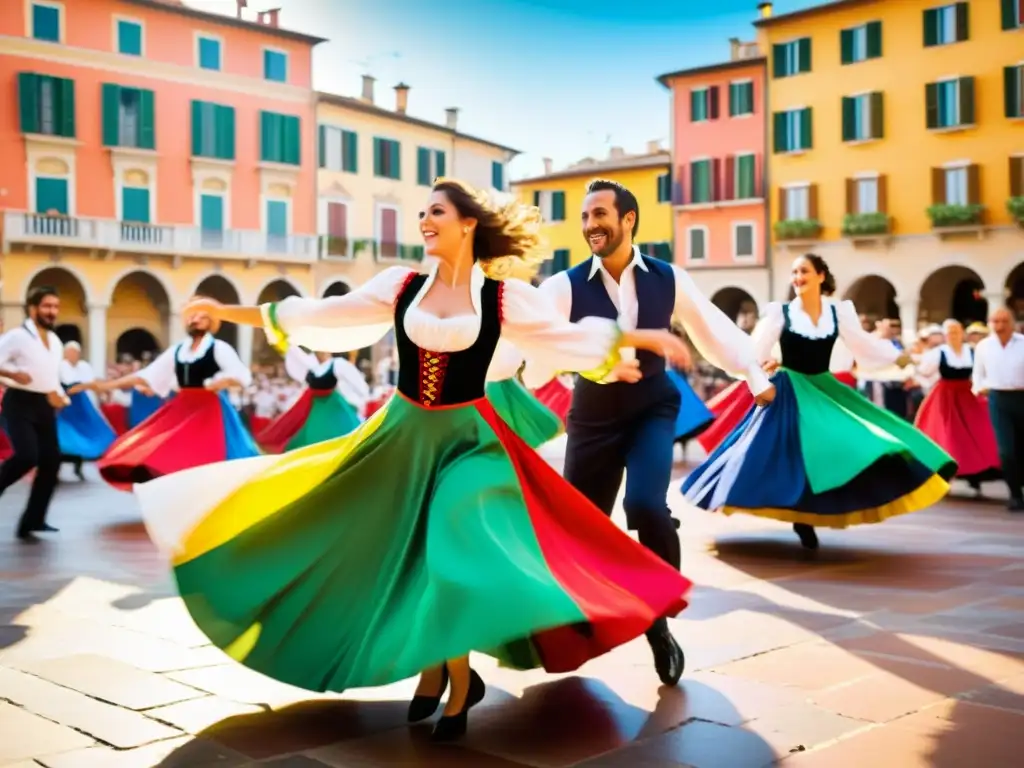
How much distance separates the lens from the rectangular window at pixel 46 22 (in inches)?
1366

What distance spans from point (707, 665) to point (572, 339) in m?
1.42

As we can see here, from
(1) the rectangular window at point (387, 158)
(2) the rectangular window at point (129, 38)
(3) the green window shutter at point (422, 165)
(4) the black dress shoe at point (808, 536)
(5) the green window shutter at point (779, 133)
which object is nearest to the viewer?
(4) the black dress shoe at point (808, 536)

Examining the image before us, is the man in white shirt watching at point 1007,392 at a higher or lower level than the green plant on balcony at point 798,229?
lower

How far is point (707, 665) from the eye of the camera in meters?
4.99

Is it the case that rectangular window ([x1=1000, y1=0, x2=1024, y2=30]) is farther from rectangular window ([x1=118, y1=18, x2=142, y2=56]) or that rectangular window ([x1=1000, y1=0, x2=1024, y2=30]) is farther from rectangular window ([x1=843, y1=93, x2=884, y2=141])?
rectangular window ([x1=118, y1=18, x2=142, y2=56])

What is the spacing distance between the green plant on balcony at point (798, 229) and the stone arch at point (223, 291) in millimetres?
16399

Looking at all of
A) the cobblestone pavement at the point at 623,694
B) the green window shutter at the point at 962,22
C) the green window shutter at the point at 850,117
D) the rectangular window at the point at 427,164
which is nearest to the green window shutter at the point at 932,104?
the green window shutter at the point at 962,22

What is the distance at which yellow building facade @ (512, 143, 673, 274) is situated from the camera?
4529 centimetres

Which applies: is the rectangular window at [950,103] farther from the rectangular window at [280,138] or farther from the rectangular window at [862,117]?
the rectangular window at [280,138]

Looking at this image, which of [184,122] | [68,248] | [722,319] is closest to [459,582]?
[722,319]

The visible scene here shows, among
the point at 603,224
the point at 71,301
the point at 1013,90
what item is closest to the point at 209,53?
the point at 71,301

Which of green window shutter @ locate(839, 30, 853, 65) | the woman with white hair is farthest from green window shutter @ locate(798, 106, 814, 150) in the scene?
the woman with white hair

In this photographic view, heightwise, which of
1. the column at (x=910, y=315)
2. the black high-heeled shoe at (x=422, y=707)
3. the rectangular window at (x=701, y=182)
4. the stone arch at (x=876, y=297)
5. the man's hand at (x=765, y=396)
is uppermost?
the rectangular window at (x=701, y=182)

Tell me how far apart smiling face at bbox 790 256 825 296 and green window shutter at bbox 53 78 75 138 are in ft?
101
